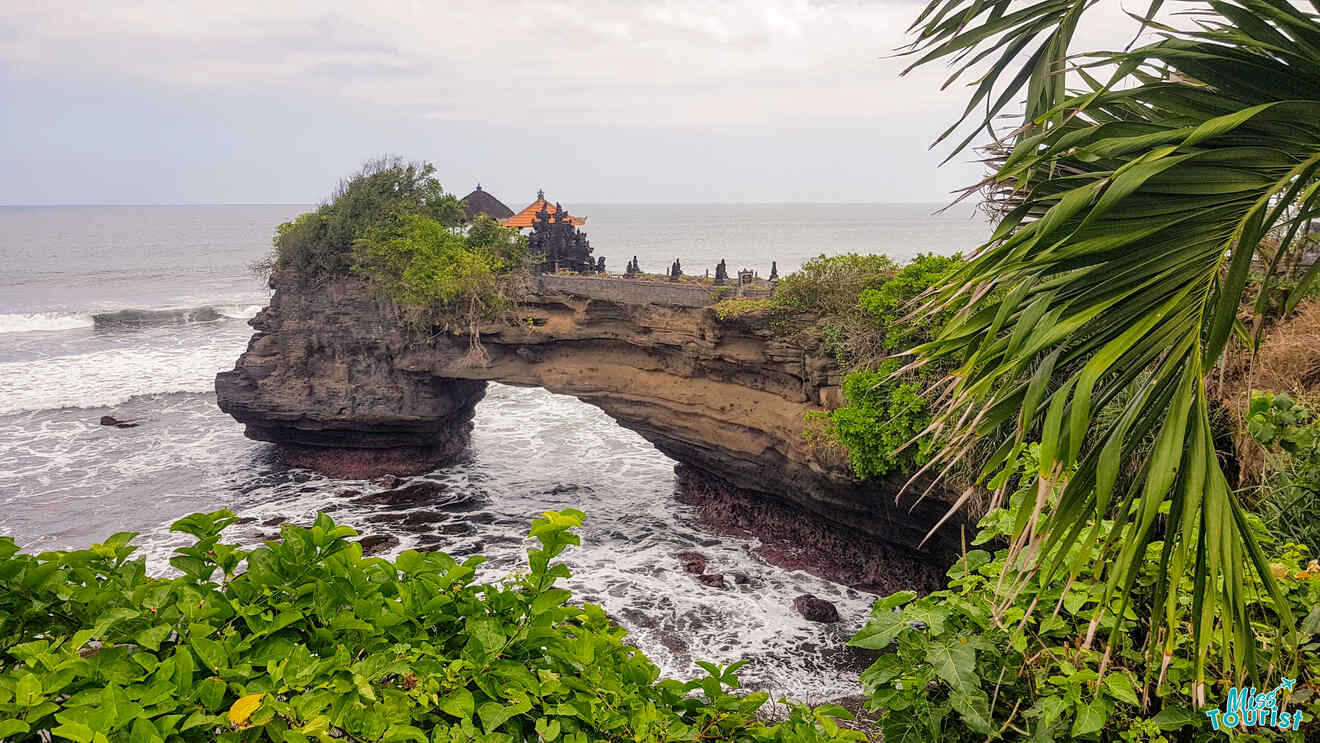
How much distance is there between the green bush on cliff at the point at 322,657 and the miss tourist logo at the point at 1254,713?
1.18m

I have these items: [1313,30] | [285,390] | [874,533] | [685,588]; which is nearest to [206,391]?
[285,390]

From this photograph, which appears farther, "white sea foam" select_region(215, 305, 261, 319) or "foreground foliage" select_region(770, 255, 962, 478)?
"white sea foam" select_region(215, 305, 261, 319)

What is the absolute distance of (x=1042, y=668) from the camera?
9.62 ft

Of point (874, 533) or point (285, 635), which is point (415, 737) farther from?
point (874, 533)

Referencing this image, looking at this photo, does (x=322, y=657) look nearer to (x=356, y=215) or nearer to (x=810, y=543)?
(x=810, y=543)

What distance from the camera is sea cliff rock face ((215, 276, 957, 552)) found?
15.0m

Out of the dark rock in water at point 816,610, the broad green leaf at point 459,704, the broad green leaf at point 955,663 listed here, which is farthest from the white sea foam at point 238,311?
the broad green leaf at point 955,663

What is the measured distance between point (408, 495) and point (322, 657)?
723 inches

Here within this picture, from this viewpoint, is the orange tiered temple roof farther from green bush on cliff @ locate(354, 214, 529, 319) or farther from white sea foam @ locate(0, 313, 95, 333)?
white sea foam @ locate(0, 313, 95, 333)

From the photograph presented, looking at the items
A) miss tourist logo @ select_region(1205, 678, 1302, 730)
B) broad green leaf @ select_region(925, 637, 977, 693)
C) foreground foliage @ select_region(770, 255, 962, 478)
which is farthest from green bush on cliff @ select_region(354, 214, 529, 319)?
miss tourist logo @ select_region(1205, 678, 1302, 730)

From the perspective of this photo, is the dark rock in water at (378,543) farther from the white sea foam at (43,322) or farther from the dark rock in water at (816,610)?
the white sea foam at (43,322)

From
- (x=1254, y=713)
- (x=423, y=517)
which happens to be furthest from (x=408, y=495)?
(x=1254, y=713)

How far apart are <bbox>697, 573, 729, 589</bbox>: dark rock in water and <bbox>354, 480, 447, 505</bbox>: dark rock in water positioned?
7.67m

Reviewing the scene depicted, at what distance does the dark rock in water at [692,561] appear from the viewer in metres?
15.5
